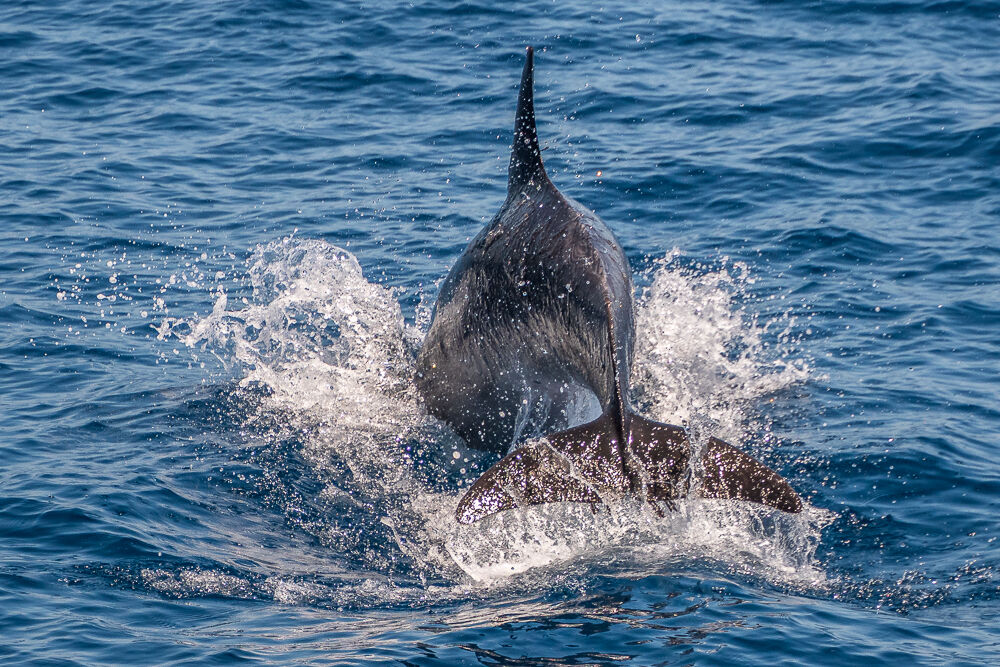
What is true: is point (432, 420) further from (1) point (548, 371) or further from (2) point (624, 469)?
(2) point (624, 469)

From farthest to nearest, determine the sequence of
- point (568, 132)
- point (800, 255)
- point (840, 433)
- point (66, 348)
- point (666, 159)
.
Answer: point (568, 132), point (666, 159), point (800, 255), point (66, 348), point (840, 433)

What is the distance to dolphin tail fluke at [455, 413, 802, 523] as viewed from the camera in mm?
8656

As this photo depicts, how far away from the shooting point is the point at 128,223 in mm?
17906

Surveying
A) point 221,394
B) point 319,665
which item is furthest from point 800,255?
point 319,665

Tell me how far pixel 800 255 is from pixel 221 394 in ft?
24.8

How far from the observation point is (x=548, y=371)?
10664mm

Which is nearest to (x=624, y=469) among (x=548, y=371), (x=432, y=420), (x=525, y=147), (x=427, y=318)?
(x=548, y=371)

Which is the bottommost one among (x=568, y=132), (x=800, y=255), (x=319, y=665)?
(x=319, y=665)

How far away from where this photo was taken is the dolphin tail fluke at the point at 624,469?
8.66 m

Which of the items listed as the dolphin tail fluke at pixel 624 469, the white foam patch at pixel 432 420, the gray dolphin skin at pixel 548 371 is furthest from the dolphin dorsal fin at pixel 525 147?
the dolphin tail fluke at pixel 624 469

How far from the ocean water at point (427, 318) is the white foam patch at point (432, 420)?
4 cm

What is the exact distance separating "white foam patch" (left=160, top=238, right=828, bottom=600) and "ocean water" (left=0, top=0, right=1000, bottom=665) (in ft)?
0.15

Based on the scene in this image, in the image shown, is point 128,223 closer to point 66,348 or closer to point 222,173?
point 222,173

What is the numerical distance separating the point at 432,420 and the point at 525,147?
2.74 meters
